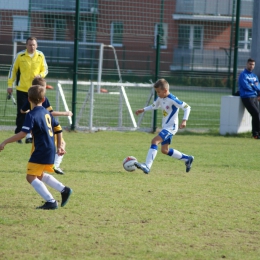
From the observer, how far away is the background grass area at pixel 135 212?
4.88 m

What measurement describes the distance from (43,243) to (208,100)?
19.8 m

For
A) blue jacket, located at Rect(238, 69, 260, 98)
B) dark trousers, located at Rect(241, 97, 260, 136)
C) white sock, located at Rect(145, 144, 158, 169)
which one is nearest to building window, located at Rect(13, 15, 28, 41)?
blue jacket, located at Rect(238, 69, 260, 98)

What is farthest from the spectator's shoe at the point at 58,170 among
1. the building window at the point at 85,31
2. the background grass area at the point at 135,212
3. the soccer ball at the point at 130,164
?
the building window at the point at 85,31

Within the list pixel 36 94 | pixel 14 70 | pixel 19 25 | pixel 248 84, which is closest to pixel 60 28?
pixel 19 25

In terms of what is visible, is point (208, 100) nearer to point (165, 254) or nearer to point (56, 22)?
point (56, 22)

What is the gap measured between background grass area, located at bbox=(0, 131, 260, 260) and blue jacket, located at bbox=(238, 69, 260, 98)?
4.03m

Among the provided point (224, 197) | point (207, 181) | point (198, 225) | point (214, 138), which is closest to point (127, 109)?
point (214, 138)

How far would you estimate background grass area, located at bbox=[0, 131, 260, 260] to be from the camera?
16.0 feet

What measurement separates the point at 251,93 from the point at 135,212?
8.78 metres

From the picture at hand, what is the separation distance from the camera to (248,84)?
14.3 m

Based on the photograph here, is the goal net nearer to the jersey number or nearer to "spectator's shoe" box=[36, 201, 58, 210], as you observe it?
the jersey number

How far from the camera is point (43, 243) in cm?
496

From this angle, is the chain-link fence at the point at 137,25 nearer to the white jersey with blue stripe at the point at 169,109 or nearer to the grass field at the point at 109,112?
the grass field at the point at 109,112

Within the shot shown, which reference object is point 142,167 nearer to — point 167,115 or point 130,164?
point 130,164
